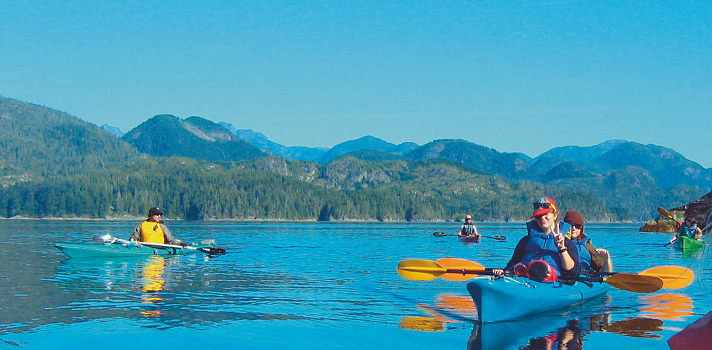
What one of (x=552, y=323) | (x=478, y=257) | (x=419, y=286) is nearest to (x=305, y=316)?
(x=552, y=323)

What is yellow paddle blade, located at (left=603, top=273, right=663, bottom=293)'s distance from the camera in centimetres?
1830

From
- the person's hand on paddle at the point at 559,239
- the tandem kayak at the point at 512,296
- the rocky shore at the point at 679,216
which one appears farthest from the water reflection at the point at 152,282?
the rocky shore at the point at 679,216

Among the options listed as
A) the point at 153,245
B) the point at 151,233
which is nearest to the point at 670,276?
the point at 153,245

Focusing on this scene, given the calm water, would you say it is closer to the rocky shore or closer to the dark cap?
→ the dark cap

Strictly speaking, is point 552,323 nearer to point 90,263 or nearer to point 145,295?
point 145,295

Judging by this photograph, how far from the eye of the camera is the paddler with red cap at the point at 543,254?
1766cm

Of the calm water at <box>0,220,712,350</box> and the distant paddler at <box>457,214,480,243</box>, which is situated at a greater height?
the distant paddler at <box>457,214,480,243</box>

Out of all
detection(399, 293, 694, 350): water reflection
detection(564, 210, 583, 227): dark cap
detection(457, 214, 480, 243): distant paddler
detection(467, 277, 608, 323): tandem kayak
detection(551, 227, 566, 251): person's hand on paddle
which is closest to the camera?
detection(399, 293, 694, 350): water reflection

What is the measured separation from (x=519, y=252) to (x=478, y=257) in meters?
24.7

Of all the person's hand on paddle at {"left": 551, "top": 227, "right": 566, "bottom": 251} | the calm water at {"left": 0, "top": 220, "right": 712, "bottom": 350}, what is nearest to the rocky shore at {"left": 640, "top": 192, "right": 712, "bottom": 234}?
the calm water at {"left": 0, "top": 220, "right": 712, "bottom": 350}

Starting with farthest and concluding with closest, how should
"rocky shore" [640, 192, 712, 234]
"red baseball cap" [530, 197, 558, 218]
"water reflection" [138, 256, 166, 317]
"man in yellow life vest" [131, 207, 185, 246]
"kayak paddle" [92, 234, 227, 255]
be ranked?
"rocky shore" [640, 192, 712, 234]
"man in yellow life vest" [131, 207, 185, 246]
"kayak paddle" [92, 234, 227, 255]
"water reflection" [138, 256, 166, 317]
"red baseball cap" [530, 197, 558, 218]

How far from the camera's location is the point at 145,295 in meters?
22.5

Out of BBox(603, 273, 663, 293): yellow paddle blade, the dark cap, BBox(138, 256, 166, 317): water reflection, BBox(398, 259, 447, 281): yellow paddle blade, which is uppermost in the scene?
the dark cap

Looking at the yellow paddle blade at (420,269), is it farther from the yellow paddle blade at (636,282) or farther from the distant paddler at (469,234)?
the distant paddler at (469,234)
